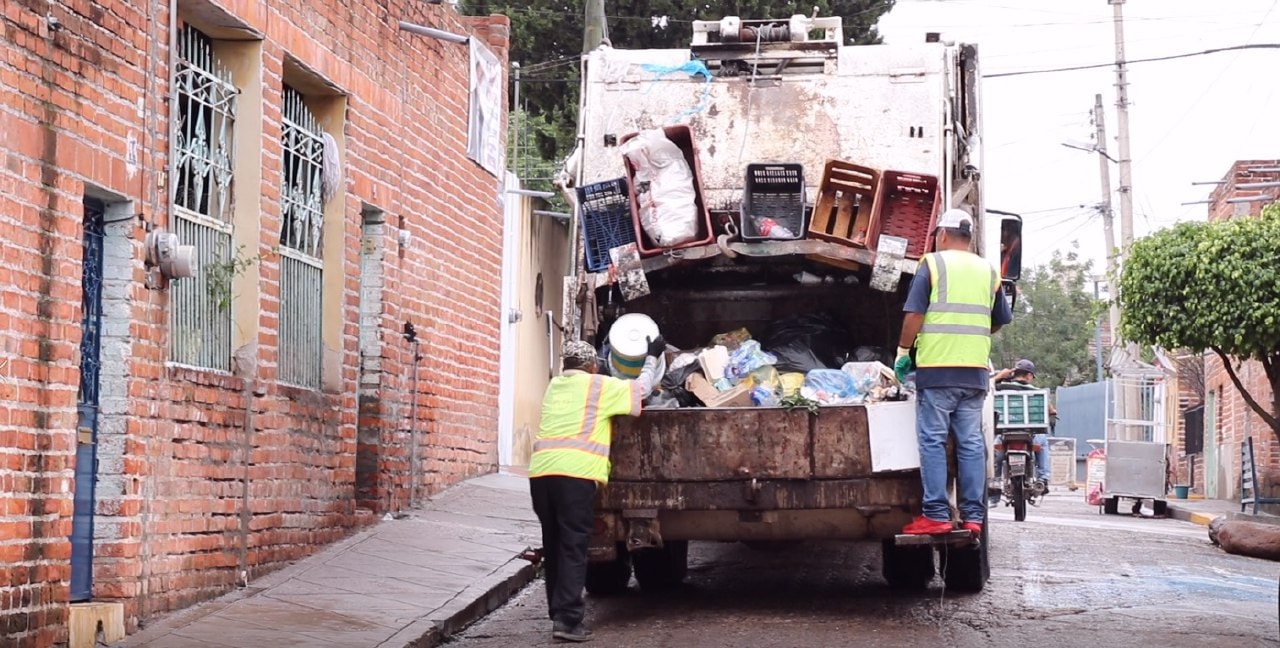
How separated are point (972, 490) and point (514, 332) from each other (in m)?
9.69

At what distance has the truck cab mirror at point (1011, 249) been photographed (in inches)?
412

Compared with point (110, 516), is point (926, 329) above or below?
above

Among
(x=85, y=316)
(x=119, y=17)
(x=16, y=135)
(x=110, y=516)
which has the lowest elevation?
(x=110, y=516)

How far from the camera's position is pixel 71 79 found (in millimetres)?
7488

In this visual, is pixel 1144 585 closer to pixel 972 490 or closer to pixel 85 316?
pixel 972 490

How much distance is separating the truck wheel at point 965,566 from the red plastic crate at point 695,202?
2136 mm

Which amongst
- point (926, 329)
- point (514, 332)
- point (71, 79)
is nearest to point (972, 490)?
point (926, 329)

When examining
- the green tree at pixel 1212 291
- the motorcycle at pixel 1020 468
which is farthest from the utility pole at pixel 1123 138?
the motorcycle at pixel 1020 468

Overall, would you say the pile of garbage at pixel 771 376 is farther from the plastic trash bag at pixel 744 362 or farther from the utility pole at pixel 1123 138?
the utility pole at pixel 1123 138

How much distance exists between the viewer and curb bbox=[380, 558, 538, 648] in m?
8.27

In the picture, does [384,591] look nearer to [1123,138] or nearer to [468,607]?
[468,607]

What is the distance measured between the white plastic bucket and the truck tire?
4.31ft

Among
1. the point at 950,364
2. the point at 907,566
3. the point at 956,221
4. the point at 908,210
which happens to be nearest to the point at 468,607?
the point at 907,566

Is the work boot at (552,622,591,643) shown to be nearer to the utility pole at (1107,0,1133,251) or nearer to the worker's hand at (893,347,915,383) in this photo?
the worker's hand at (893,347,915,383)
